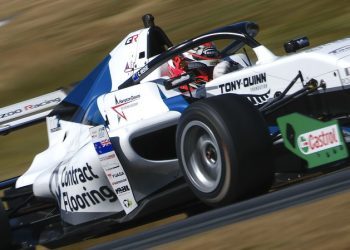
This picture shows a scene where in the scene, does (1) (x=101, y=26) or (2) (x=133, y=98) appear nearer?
(2) (x=133, y=98)

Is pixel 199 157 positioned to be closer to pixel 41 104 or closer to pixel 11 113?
pixel 41 104

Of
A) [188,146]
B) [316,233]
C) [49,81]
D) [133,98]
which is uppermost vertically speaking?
[49,81]

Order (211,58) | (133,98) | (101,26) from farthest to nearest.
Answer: (101,26)
(211,58)
(133,98)

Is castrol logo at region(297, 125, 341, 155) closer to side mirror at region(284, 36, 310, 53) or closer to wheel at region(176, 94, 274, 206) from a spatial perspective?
wheel at region(176, 94, 274, 206)

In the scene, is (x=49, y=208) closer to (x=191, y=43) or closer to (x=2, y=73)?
(x=191, y=43)

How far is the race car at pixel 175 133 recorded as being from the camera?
6.12 meters

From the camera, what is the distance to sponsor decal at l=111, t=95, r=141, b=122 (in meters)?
7.61

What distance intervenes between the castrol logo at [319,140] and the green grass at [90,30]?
30.4 feet

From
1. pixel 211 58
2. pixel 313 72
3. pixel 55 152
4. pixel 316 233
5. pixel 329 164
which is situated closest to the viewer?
pixel 316 233

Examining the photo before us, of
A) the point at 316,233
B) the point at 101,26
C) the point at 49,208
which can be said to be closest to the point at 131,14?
the point at 101,26

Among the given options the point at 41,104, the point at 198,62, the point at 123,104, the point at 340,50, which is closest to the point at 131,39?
the point at 198,62

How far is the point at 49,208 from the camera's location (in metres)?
9.11

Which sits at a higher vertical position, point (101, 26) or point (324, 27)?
point (101, 26)

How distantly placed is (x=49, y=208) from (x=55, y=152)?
0.64 meters
